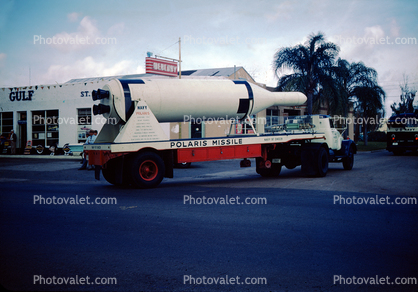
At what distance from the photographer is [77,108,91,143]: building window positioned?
94.7 feet

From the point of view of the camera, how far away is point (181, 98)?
12477mm

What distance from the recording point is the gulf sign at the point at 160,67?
2886cm

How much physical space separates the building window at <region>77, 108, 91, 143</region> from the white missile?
1733 cm

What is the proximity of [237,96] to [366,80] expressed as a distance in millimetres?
31596

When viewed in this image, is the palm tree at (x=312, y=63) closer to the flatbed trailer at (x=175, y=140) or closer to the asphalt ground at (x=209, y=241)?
the flatbed trailer at (x=175, y=140)

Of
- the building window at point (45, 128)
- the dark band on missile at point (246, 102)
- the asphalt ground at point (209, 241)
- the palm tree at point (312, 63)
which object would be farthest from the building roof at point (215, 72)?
the asphalt ground at point (209, 241)

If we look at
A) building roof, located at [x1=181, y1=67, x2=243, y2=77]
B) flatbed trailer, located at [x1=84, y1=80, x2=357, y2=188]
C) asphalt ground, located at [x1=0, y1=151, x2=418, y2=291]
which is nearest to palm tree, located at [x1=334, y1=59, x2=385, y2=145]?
building roof, located at [x1=181, y1=67, x2=243, y2=77]

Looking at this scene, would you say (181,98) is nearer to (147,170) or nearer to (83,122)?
(147,170)

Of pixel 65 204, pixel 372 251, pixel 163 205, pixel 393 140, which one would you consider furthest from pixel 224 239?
pixel 393 140

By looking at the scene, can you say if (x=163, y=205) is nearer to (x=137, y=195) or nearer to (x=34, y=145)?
(x=137, y=195)

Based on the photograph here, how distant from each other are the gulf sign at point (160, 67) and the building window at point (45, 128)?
26.3 feet

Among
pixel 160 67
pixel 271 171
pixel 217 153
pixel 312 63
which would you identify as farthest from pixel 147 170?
Answer: pixel 312 63

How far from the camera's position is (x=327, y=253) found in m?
5.05

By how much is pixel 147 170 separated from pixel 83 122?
63.0 feet
